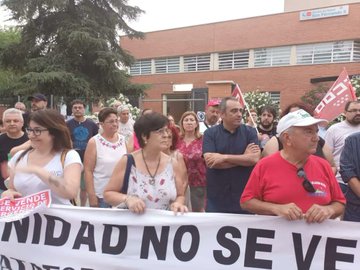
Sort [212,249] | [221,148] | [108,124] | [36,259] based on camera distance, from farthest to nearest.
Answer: [108,124]
[221,148]
[36,259]
[212,249]

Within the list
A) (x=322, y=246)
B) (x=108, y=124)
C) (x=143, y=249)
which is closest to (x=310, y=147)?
(x=322, y=246)

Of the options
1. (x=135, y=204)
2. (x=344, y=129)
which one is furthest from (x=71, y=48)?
(x=135, y=204)

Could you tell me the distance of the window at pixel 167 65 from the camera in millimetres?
A: 38219

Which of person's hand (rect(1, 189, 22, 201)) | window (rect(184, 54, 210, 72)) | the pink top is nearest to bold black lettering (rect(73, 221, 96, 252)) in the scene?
person's hand (rect(1, 189, 22, 201))

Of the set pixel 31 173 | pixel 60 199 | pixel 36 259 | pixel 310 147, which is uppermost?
pixel 310 147

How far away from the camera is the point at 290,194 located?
2688 mm

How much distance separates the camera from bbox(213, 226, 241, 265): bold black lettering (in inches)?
114

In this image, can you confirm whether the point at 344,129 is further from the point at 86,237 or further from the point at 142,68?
the point at 142,68

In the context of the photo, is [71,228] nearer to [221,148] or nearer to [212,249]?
[212,249]

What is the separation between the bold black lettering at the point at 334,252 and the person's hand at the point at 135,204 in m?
1.27

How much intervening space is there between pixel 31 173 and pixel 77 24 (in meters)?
23.5

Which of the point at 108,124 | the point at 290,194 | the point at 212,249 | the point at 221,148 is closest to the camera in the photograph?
the point at 290,194

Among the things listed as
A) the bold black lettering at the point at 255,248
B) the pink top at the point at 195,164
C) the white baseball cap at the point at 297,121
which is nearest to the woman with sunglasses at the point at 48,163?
the bold black lettering at the point at 255,248

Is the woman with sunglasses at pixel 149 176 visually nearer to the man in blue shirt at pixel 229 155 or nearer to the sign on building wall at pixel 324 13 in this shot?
the man in blue shirt at pixel 229 155
